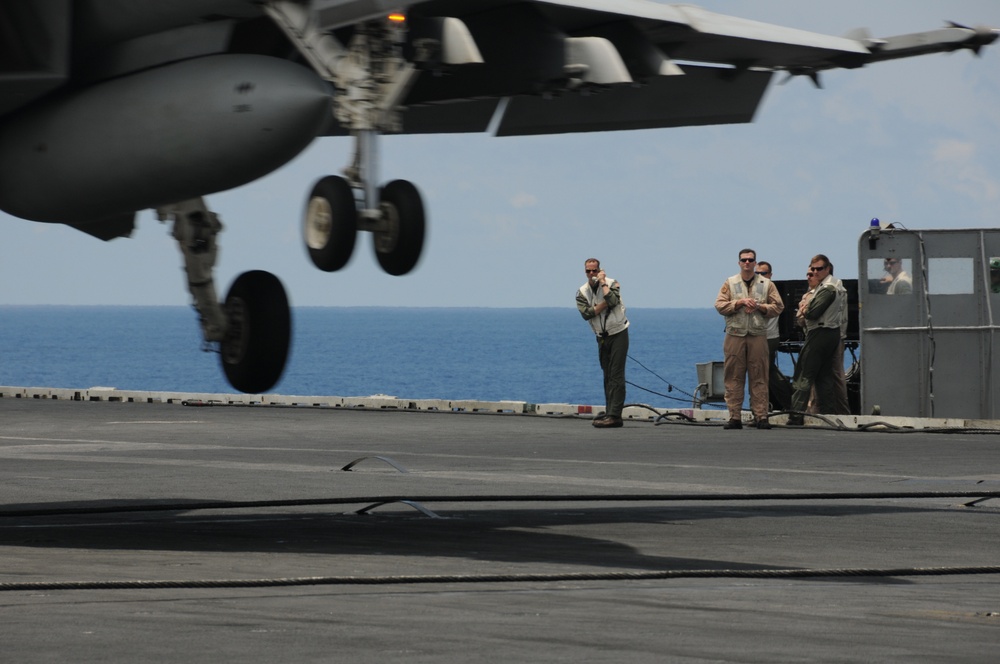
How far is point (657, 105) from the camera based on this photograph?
14.3m

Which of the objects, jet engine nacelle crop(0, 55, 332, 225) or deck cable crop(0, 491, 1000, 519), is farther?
deck cable crop(0, 491, 1000, 519)

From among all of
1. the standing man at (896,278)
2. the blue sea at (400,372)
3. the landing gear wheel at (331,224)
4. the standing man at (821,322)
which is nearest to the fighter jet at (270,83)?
the landing gear wheel at (331,224)

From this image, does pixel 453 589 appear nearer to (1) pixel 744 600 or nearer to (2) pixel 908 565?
(1) pixel 744 600

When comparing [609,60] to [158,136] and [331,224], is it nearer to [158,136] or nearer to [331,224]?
[331,224]

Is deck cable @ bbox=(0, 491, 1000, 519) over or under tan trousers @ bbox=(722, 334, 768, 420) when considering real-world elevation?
under

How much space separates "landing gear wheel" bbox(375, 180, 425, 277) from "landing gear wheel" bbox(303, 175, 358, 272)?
0.34m

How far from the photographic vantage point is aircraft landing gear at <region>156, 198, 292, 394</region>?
12.2 m

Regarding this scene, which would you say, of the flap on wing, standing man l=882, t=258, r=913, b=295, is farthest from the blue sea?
the flap on wing

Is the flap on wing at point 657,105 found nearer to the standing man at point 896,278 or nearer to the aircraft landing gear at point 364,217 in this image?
the aircraft landing gear at point 364,217

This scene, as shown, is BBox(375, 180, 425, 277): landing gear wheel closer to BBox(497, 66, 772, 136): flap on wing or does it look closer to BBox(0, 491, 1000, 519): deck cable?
BBox(0, 491, 1000, 519): deck cable

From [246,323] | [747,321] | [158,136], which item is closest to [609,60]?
[158,136]

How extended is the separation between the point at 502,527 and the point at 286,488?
385 centimetres

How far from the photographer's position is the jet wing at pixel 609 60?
11578 millimetres

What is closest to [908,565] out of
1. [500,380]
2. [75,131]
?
[75,131]
